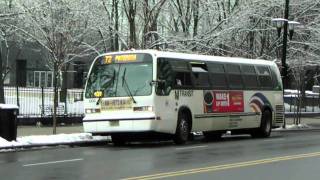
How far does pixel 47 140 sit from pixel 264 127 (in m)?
9.78

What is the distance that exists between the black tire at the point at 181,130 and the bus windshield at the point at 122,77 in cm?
183

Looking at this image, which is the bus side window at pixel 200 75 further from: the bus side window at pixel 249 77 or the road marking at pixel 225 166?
the road marking at pixel 225 166

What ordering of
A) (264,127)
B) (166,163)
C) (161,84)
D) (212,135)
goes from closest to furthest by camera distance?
(166,163)
(161,84)
(212,135)
(264,127)

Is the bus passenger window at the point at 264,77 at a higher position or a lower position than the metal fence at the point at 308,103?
higher

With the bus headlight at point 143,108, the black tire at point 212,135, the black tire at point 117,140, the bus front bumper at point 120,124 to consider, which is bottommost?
the black tire at point 212,135

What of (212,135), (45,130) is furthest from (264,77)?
(45,130)

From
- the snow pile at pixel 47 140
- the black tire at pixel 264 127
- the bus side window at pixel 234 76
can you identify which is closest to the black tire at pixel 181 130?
the snow pile at pixel 47 140

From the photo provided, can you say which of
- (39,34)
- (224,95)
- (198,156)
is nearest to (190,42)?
(39,34)

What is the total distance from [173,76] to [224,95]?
3.40 meters

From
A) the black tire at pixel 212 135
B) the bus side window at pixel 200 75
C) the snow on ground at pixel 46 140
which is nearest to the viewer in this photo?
the snow on ground at pixel 46 140

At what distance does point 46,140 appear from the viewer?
66.0ft

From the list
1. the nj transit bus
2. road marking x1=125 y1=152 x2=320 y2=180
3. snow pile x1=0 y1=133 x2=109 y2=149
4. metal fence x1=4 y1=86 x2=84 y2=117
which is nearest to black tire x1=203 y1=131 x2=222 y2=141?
the nj transit bus

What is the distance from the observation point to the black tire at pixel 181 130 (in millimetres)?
20895

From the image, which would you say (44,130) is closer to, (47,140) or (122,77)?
(47,140)
